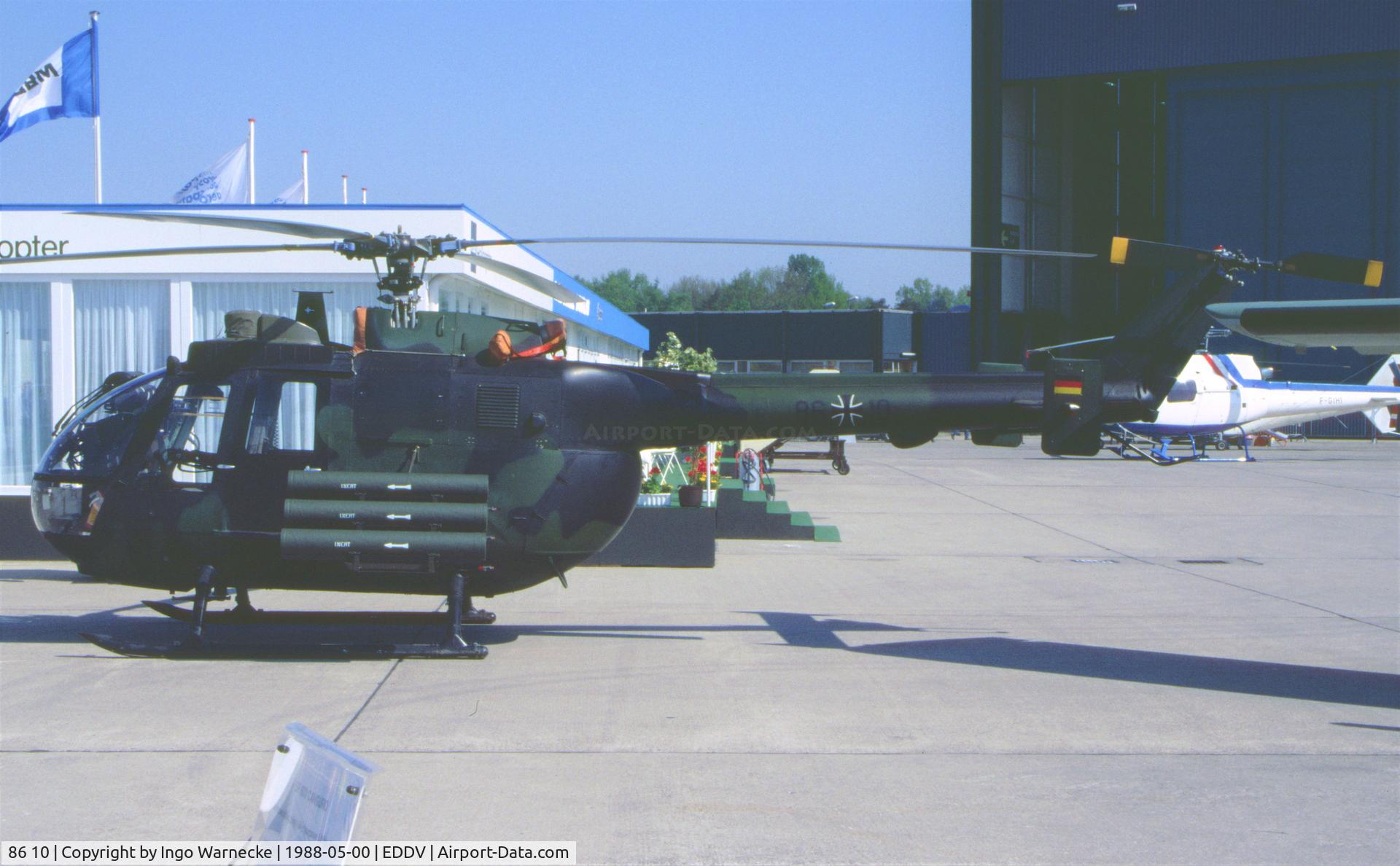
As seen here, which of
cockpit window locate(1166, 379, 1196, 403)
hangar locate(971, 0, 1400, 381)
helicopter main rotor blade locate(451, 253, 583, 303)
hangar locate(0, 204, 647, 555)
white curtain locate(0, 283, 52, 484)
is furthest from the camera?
hangar locate(971, 0, 1400, 381)

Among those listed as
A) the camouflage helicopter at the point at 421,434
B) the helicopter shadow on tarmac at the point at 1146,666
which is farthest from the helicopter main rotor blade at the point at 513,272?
the helicopter shadow on tarmac at the point at 1146,666

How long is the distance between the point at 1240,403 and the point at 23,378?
29039 millimetres

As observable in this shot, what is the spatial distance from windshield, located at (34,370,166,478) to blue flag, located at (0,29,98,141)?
8196mm

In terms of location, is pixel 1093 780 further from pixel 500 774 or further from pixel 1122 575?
pixel 1122 575

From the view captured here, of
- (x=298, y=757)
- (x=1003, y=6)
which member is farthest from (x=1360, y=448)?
A: (x=298, y=757)

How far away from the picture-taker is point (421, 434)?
342 inches

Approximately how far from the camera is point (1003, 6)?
47.5 m

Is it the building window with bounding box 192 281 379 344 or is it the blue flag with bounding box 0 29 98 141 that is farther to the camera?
the blue flag with bounding box 0 29 98 141

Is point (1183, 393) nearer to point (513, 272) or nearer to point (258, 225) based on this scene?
point (513, 272)

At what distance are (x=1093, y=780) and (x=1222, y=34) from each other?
153 ft

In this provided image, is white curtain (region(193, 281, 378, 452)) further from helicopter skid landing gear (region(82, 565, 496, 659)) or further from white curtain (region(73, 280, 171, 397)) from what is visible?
helicopter skid landing gear (region(82, 565, 496, 659))

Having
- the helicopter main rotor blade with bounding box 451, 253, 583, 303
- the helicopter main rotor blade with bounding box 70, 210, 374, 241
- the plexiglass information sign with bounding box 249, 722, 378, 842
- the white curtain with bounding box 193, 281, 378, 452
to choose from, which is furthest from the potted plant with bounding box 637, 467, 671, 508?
the plexiglass information sign with bounding box 249, 722, 378, 842

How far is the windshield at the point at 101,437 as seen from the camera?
348 inches

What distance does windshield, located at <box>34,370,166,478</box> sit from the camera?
29.0ft
